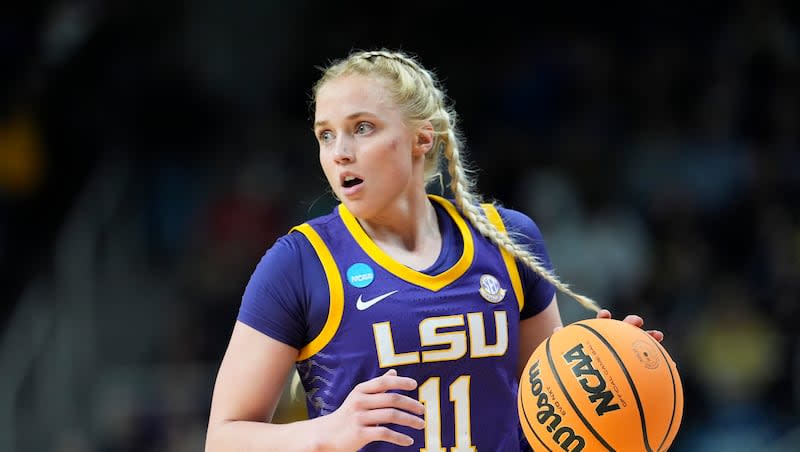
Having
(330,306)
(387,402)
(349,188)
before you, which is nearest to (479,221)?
(349,188)

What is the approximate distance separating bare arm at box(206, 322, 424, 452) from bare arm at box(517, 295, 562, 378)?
62 cm

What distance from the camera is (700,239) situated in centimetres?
819

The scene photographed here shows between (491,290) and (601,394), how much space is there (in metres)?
0.45

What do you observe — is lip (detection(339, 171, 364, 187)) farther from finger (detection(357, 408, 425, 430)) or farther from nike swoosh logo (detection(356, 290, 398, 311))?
finger (detection(357, 408, 425, 430))

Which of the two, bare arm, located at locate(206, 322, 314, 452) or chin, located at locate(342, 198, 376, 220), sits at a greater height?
chin, located at locate(342, 198, 376, 220)

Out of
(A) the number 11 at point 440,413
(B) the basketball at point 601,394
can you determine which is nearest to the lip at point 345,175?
(A) the number 11 at point 440,413

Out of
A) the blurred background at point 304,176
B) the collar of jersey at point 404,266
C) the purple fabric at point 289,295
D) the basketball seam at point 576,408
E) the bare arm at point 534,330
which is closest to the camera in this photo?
the basketball seam at point 576,408

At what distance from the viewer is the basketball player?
9.31ft

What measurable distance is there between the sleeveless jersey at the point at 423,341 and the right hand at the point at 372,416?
0.72 ft

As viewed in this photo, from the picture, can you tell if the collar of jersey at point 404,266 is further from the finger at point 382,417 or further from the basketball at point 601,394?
the finger at point 382,417

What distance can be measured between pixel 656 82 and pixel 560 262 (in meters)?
2.41

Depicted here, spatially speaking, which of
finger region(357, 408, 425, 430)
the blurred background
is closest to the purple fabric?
finger region(357, 408, 425, 430)

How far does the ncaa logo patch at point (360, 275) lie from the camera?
2.90 meters

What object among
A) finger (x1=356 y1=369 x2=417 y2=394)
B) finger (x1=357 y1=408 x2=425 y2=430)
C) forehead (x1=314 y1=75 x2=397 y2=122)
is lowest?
finger (x1=357 y1=408 x2=425 y2=430)
